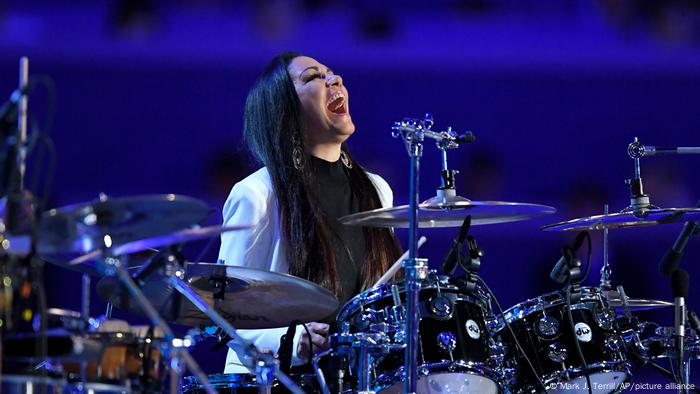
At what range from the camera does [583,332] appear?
3.22 m

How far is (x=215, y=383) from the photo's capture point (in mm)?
3043

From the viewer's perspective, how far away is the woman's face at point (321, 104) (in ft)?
12.8

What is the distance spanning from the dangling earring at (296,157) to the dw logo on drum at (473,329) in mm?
1068

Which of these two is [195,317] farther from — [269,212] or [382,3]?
[382,3]

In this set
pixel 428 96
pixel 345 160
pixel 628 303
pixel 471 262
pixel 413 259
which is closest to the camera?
A: pixel 413 259

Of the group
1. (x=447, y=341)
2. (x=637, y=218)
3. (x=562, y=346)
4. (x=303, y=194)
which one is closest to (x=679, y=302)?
(x=637, y=218)

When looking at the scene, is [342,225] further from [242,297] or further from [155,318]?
[155,318]

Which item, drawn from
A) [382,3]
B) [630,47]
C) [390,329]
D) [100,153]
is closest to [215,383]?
[390,329]

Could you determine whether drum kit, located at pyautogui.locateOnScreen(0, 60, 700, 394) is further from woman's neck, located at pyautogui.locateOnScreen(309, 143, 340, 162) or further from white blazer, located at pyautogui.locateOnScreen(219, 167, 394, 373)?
woman's neck, located at pyautogui.locateOnScreen(309, 143, 340, 162)

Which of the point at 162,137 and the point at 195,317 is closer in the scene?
the point at 195,317

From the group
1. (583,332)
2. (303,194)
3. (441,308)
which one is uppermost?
(303,194)

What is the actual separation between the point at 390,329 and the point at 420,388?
18 centimetres

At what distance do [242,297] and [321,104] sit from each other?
1.13 meters

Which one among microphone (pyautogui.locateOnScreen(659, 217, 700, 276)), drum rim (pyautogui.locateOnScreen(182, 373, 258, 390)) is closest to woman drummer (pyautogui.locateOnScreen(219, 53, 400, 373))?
drum rim (pyautogui.locateOnScreen(182, 373, 258, 390))
